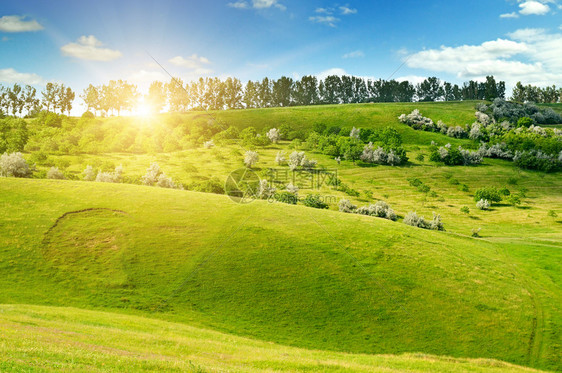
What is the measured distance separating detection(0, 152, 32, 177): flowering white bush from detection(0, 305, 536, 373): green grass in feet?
145

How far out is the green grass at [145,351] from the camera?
43.9ft

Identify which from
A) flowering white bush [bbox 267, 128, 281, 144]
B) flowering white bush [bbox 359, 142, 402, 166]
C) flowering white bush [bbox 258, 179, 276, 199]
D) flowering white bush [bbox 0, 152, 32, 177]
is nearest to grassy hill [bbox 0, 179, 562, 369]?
flowering white bush [bbox 0, 152, 32, 177]

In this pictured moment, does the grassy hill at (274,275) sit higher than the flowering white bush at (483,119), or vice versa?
the flowering white bush at (483,119)

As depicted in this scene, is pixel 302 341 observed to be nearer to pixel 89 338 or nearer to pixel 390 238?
pixel 89 338

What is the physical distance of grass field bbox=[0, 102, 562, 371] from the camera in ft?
71.3

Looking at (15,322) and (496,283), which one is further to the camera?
(496,283)

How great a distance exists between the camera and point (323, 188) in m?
92.6

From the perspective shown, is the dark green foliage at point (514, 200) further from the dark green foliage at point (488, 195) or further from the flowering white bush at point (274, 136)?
the flowering white bush at point (274, 136)

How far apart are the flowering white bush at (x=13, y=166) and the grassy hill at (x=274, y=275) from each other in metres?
16.1

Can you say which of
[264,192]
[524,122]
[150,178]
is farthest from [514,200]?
[524,122]

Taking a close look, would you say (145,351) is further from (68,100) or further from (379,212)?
(68,100)

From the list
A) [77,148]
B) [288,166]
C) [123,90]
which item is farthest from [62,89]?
[288,166]

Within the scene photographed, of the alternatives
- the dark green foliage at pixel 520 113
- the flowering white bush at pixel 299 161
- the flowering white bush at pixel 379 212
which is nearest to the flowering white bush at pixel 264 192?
the flowering white bush at pixel 379 212

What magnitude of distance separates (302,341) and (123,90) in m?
197
